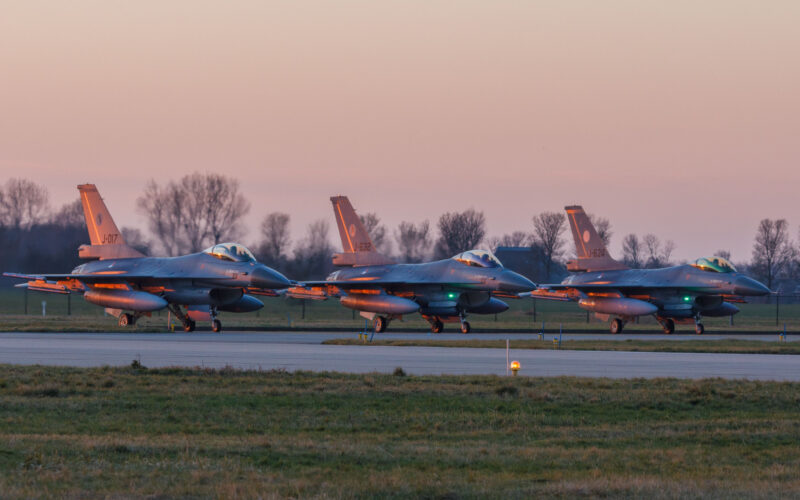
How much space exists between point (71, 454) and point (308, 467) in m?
2.54

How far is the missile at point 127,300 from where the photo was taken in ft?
138

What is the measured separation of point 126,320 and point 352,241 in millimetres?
10934

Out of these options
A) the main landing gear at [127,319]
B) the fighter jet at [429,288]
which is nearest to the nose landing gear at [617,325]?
the fighter jet at [429,288]

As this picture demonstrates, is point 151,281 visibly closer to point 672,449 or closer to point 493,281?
point 493,281

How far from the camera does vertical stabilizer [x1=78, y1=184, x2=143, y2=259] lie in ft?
154

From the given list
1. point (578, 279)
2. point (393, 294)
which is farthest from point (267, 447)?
point (578, 279)

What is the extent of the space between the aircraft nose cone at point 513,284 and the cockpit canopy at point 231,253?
10.5 m

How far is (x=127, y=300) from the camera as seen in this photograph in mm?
43000

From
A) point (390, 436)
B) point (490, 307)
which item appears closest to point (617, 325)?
point (490, 307)

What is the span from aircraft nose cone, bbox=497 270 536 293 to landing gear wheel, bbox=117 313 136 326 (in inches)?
625

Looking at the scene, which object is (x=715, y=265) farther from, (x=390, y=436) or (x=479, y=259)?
(x=390, y=436)

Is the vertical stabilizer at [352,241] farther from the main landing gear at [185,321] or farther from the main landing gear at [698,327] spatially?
the main landing gear at [698,327]

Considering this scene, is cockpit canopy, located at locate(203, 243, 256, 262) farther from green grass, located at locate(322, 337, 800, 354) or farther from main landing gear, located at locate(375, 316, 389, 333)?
green grass, located at locate(322, 337, 800, 354)

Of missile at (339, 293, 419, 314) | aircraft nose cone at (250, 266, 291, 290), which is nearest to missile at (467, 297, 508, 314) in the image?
missile at (339, 293, 419, 314)
